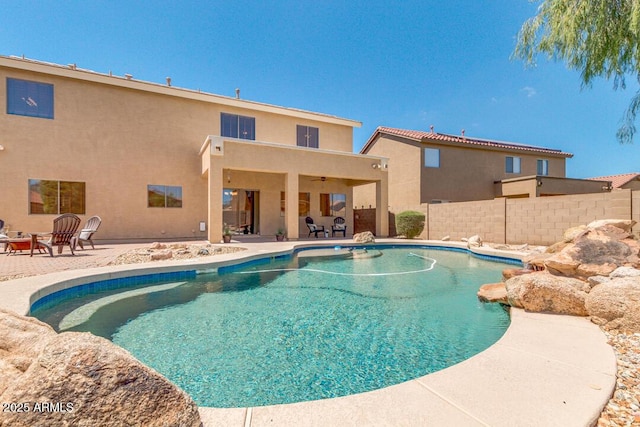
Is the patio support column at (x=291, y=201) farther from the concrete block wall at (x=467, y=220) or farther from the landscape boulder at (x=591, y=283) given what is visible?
the landscape boulder at (x=591, y=283)

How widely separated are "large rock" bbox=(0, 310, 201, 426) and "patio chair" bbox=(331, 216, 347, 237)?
48.1 feet

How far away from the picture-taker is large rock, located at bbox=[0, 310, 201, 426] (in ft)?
4.09

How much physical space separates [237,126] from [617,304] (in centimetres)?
1484

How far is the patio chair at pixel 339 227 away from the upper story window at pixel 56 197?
11465 millimetres

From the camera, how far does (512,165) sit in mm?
19094

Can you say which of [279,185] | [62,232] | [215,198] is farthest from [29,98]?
[279,185]

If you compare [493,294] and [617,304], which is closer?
[617,304]

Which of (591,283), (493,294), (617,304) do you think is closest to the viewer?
(617,304)

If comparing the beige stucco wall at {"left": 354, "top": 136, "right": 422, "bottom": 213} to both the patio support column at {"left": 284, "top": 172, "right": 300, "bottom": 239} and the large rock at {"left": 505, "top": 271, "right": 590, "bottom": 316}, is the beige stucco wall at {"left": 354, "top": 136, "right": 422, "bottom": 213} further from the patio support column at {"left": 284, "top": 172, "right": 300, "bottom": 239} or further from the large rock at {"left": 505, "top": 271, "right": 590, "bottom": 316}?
the large rock at {"left": 505, "top": 271, "right": 590, "bottom": 316}

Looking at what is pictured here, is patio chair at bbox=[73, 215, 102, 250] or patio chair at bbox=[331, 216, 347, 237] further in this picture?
patio chair at bbox=[331, 216, 347, 237]

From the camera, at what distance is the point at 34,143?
37.6 feet

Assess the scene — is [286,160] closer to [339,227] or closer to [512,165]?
[339,227]

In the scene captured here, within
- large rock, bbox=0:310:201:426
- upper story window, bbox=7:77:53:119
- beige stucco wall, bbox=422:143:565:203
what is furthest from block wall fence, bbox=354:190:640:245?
upper story window, bbox=7:77:53:119

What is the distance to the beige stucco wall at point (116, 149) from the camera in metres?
11.3
